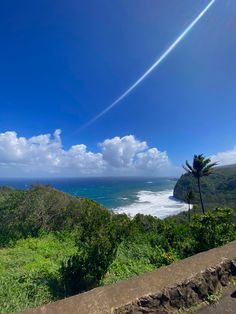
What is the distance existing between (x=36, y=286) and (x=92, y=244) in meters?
1.32

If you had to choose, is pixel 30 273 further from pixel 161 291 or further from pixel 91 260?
pixel 161 291

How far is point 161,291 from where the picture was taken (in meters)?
2.74

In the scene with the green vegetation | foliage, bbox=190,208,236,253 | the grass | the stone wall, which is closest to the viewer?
the stone wall

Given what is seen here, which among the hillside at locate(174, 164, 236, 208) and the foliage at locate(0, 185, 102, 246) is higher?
the foliage at locate(0, 185, 102, 246)

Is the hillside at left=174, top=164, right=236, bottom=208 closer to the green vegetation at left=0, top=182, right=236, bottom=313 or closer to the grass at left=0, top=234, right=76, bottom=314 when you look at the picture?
the green vegetation at left=0, top=182, right=236, bottom=313

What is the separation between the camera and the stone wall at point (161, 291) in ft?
8.02

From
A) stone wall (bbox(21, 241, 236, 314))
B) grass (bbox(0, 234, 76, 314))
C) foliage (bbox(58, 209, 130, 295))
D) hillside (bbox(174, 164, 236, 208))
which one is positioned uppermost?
stone wall (bbox(21, 241, 236, 314))

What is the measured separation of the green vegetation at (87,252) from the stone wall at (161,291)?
1894 millimetres

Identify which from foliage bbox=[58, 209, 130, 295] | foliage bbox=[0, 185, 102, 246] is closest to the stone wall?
foliage bbox=[58, 209, 130, 295]

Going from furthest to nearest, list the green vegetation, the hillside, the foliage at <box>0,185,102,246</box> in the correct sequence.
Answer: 1. the hillside
2. the foliage at <box>0,185,102,246</box>
3. the green vegetation

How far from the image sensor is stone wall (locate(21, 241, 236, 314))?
2443 mm

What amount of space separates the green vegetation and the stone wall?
189cm

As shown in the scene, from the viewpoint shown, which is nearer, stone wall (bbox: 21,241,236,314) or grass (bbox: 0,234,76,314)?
stone wall (bbox: 21,241,236,314)

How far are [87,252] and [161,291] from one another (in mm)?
2968
